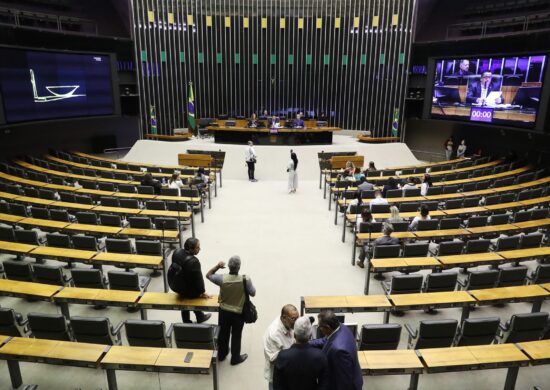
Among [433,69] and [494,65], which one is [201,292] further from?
[433,69]

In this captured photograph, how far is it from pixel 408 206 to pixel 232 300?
5.94 m

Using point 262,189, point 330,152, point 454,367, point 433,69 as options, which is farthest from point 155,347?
point 433,69

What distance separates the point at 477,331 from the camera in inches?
176

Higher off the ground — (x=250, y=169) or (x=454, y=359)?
(x=250, y=169)

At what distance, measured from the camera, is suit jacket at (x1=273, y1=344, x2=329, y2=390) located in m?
2.85

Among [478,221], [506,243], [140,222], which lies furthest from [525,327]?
[140,222]

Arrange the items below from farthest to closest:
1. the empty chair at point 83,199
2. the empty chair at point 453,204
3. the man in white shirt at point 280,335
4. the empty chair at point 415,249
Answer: the empty chair at point 83,199 < the empty chair at point 453,204 < the empty chair at point 415,249 < the man in white shirt at point 280,335

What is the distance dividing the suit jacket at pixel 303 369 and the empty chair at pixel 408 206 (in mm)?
Result: 6664

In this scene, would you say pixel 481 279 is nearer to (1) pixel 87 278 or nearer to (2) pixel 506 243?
(2) pixel 506 243

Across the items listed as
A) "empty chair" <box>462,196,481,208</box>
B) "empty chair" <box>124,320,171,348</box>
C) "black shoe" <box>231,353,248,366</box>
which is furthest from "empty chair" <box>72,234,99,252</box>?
"empty chair" <box>462,196,481,208</box>

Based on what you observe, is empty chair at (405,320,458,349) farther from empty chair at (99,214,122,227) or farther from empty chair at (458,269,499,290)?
empty chair at (99,214,122,227)

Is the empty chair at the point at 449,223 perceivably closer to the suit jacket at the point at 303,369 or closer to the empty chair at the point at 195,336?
the empty chair at the point at 195,336

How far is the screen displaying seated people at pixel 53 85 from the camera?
505 inches

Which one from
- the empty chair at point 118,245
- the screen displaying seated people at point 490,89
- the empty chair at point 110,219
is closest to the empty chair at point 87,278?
the empty chair at point 118,245
